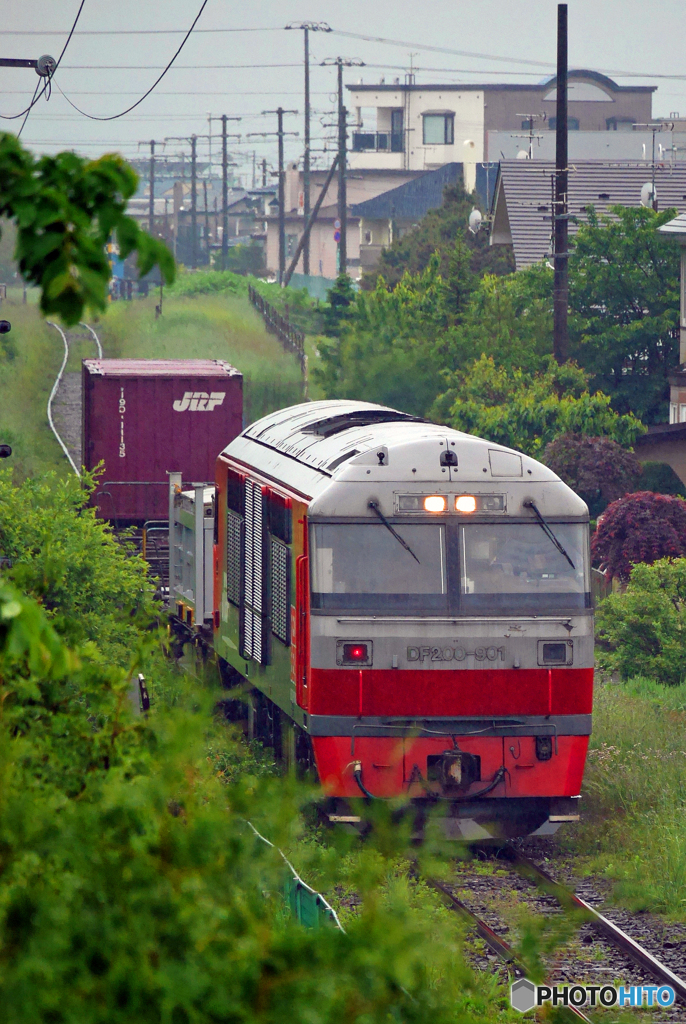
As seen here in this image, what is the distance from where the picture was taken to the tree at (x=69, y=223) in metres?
3.62

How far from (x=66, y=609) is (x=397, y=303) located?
23.0 m

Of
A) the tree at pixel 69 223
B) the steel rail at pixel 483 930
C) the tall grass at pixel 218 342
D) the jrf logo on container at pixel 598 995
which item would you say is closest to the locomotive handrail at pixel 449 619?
the steel rail at pixel 483 930

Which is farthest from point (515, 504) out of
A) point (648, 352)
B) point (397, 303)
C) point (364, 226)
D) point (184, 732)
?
point (364, 226)

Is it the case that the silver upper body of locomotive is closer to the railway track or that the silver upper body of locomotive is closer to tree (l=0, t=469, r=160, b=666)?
the railway track

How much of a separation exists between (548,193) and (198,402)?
22.2 meters

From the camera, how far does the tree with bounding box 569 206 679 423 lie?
31.7 m

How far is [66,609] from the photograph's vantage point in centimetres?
1490

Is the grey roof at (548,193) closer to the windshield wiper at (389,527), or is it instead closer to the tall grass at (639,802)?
the tall grass at (639,802)

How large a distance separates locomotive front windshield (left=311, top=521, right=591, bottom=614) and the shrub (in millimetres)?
7079

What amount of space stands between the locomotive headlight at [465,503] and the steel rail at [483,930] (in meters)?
2.98

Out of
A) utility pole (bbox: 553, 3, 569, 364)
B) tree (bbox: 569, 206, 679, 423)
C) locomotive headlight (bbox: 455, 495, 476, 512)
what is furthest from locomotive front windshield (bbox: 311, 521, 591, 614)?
tree (bbox: 569, 206, 679, 423)

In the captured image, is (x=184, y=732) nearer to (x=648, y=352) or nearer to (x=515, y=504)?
(x=515, y=504)

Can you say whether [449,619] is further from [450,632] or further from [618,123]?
[618,123]

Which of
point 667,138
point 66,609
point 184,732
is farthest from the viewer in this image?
point 667,138
